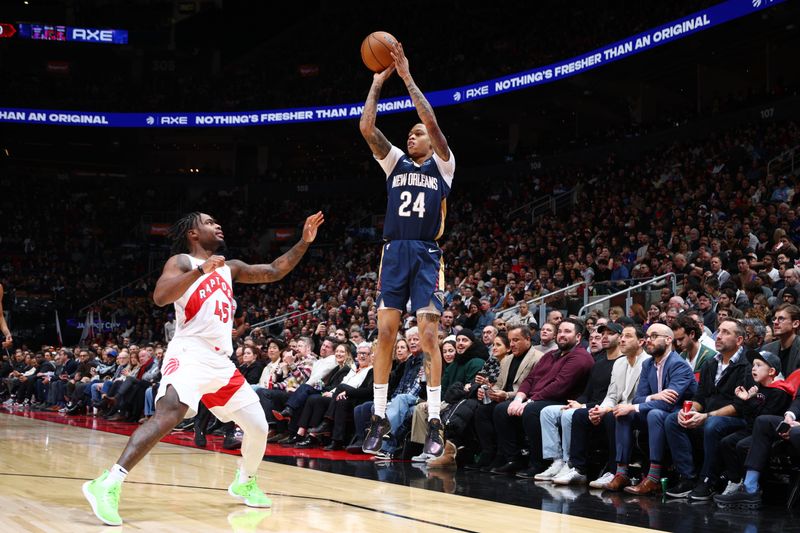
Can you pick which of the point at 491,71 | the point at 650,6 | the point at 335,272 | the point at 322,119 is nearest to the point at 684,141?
the point at 650,6

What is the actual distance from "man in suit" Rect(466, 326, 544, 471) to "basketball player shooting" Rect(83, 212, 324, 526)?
298cm

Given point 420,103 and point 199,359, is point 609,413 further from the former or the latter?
point 199,359

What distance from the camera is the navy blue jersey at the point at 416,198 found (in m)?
5.80

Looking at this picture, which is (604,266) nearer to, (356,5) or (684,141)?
(684,141)

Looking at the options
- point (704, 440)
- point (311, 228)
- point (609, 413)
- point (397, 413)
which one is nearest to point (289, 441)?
point (397, 413)

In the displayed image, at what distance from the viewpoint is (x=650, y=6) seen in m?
21.4

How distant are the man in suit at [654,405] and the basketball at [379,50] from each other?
2.85 m

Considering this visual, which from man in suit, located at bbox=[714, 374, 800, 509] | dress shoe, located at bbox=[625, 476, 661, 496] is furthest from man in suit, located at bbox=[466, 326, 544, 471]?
man in suit, located at bbox=[714, 374, 800, 509]

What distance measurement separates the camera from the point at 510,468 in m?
7.13

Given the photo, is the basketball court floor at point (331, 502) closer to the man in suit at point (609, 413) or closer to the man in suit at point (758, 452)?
the man in suit at point (758, 452)

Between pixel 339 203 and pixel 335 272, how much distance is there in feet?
20.7

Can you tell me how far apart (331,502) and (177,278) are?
164 cm

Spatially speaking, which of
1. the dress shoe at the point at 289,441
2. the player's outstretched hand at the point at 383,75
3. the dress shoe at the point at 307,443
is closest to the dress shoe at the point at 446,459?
the dress shoe at the point at 307,443

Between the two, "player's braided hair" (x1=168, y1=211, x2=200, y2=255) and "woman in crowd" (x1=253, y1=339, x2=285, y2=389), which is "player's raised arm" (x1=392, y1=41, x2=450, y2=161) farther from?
"woman in crowd" (x1=253, y1=339, x2=285, y2=389)
